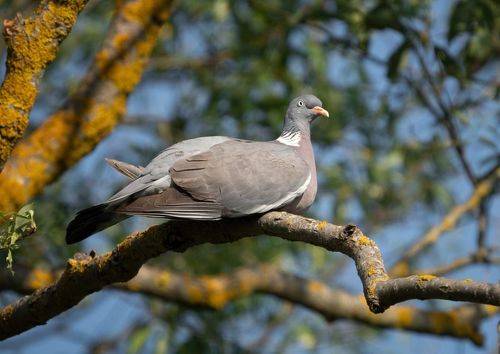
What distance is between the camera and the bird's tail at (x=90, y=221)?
10.6 ft

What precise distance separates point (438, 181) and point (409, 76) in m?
1.47

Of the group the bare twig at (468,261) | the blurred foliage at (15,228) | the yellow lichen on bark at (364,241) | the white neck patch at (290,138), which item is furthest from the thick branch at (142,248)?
the bare twig at (468,261)

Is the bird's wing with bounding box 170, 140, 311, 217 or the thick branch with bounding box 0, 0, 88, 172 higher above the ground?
the bird's wing with bounding box 170, 140, 311, 217

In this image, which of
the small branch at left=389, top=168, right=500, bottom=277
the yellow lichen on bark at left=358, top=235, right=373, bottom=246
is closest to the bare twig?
the small branch at left=389, top=168, right=500, bottom=277

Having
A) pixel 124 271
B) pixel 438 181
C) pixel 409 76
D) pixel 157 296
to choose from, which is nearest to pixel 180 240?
pixel 124 271

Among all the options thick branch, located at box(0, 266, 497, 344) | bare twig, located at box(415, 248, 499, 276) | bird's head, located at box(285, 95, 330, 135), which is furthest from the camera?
bare twig, located at box(415, 248, 499, 276)

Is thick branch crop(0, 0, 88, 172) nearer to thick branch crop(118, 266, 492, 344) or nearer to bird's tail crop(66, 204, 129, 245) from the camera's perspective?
bird's tail crop(66, 204, 129, 245)

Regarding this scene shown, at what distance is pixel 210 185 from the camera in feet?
10.7

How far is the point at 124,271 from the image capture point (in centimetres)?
298

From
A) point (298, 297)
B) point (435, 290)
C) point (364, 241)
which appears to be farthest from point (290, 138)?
point (435, 290)

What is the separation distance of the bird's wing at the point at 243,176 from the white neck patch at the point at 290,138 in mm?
337

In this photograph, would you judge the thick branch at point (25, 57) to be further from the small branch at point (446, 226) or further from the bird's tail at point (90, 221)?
the small branch at point (446, 226)

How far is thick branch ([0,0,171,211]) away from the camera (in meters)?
3.42

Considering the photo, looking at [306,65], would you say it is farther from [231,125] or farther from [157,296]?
[157,296]
